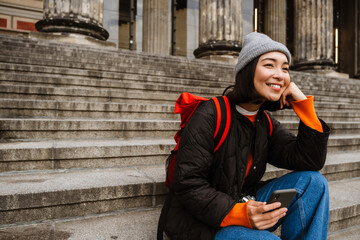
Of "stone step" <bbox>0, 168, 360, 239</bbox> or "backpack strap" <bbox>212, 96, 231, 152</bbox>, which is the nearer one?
"backpack strap" <bbox>212, 96, 231, 152</bbox>

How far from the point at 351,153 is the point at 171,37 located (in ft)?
33.9

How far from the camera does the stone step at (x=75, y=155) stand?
6.89 feet

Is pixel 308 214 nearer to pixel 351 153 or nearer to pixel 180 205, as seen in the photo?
pixel 180 205

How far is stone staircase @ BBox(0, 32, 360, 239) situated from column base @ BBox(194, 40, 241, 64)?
396 centimetres

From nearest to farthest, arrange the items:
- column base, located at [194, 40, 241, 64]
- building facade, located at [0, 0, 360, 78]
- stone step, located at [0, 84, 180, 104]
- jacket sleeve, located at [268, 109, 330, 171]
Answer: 1. jacket sleeve, located at [268, 109, 330, 171]
2. stone step, located at [0, 84, 180, 104]
3. building facade, located at [0, 0, 360, 78]
4. column base, located at [194, 40, 241, 64]

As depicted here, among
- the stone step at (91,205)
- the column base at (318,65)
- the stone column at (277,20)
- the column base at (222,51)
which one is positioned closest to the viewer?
the stone step at (91,205)

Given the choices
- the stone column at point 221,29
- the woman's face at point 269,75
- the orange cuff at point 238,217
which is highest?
the stone column at point 221,29

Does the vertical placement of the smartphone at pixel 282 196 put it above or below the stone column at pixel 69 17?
below

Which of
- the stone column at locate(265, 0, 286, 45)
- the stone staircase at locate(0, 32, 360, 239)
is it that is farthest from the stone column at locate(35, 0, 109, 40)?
the stone column at locate(265, 0, 286, 45)

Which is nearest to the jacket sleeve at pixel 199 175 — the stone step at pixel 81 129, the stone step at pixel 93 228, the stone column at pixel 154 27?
the stone step at pixel 93 228

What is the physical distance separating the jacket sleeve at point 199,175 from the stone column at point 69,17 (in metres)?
6.41

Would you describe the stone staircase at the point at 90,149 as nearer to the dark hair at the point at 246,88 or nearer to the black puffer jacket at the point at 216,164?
the black puffer jacket at the point at 216,164

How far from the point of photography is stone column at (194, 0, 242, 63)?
8.87 m

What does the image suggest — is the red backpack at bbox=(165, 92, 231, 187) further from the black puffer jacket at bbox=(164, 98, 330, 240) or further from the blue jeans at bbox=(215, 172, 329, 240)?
the blue jeans at bbox=(215, 172, 329, 240)
